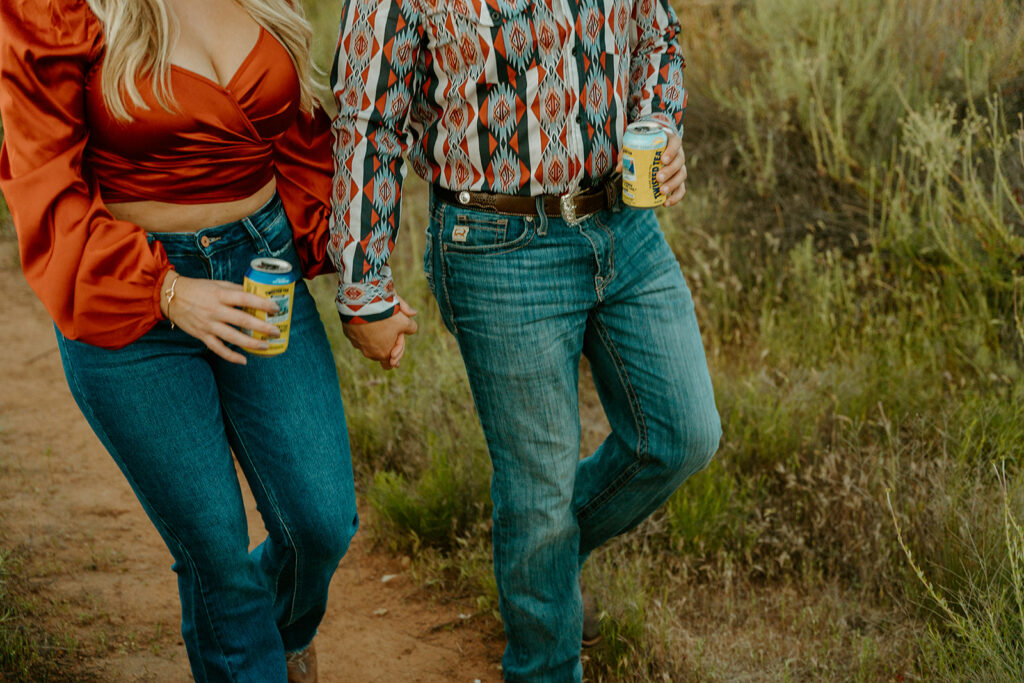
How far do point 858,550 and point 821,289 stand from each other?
145 cm

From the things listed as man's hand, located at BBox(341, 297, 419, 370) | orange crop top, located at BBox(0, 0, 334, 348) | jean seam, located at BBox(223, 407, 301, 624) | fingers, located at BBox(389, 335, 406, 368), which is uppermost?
orange crop top, located at BBox(0, 0, 334, 348)

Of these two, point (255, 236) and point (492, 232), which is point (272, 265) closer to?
point (255, 236)

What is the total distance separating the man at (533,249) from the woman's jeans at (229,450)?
0.20 meters

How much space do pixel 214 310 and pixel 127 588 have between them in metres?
1.94

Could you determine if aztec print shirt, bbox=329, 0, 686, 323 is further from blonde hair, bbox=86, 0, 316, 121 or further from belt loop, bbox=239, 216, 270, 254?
blonde hair, bbox=86, 0, 316, 121

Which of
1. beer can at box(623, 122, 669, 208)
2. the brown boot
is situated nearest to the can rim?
beer can at box(623, 122, 669, 208)

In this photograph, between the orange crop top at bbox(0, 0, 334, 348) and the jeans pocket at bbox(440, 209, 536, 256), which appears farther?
the jeans pocket at bbox(440, 209, 536, 256)

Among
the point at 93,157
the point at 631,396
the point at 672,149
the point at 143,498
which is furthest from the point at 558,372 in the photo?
the point at 93,157

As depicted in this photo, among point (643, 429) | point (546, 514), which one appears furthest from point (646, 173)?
point (546, 514)

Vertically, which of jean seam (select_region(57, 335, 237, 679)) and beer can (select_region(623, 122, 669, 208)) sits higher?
beer can (select_region(623, 122, 669, 208))

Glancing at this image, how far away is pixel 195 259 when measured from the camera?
2172 mm

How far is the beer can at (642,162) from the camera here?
2.27 metres

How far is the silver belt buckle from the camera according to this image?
7.54 ft

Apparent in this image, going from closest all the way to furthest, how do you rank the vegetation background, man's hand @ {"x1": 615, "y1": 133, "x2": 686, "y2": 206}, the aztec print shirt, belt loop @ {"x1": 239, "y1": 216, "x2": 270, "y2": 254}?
the aztec print shirt, belt loop @ {"x1": 239, "y1": 216, "x2": 270, "y2": 254}, man's hand @ {"x1": 615, "y1": 133, "x2": 686, "y2": 206}, the vegetation background
